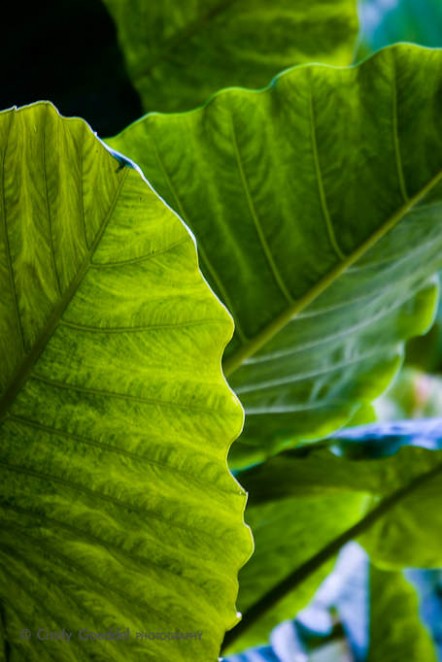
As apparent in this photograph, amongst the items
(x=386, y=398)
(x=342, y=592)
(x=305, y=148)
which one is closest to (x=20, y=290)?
(x=305, y=148)

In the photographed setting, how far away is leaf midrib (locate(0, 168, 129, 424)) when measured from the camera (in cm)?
43

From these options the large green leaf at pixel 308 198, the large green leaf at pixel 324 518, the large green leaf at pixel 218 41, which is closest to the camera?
the large green leaf at pixel 308 198

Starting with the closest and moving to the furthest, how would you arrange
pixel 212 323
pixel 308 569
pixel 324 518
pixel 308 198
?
pixel 212 323 < pixel 308 198 < pixel 308 569 < pixel 324 518

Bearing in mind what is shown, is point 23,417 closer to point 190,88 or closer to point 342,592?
point 190,88

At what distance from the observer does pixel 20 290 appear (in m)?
0.46

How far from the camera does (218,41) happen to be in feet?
3.19

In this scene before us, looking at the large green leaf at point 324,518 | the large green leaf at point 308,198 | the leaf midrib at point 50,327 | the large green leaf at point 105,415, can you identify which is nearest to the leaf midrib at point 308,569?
the large green leaf at point 324,518

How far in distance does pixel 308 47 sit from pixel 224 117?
42 centimetres

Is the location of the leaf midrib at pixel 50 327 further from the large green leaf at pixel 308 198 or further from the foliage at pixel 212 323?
the large green leaf at pixel 308 198

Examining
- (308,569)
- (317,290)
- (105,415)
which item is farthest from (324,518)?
(105,415)

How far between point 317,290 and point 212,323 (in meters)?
0.27

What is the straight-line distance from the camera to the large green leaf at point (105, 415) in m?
0.43

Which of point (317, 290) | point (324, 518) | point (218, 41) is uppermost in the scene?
point (218, 41)

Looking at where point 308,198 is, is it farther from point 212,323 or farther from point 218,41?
point 218,41
